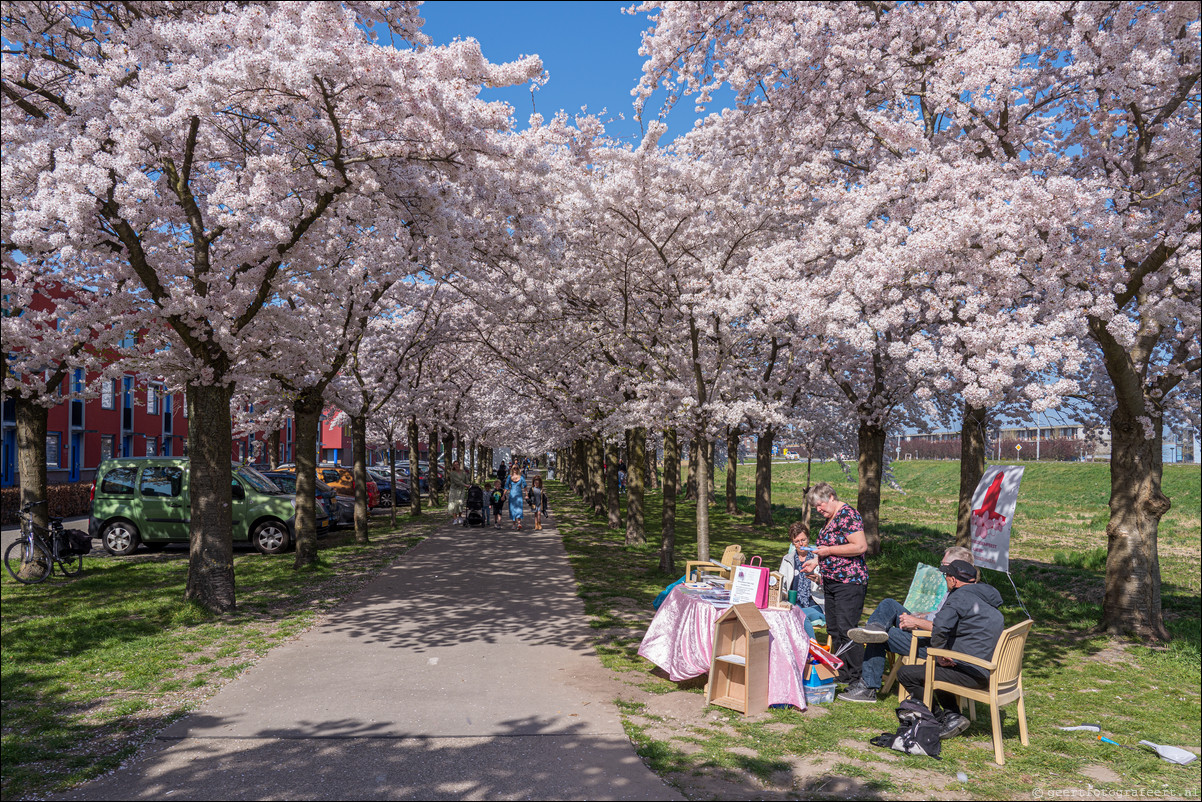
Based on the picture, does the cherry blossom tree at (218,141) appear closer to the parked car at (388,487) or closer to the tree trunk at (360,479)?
the tree trunk at (360,479)

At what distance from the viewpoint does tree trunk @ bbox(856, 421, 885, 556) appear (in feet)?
53.9

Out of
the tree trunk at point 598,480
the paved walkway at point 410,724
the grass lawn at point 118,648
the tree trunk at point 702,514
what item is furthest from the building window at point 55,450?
the tree trunk at point 702,514

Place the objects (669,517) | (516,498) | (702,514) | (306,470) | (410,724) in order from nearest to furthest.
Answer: (410,724) < (702,514) < (669,517) < (306,470) < (516,498)

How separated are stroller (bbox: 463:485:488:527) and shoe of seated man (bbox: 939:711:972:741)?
59.7ft

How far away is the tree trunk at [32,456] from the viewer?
1272 cm

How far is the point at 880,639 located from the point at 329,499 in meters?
16.3

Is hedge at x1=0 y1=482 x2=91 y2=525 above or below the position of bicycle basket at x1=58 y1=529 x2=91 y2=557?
below

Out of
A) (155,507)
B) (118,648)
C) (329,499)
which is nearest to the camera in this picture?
(118,648)

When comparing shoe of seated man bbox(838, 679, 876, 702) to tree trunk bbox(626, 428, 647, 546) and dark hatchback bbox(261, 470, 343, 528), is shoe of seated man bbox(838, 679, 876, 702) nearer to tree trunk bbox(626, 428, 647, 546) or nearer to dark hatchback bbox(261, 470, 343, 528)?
tree trunk bbox(626, 428, 647, 546)

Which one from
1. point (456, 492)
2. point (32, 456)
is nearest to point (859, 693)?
point (32, 456)

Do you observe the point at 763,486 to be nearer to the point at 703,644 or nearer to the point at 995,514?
the point at 995,514

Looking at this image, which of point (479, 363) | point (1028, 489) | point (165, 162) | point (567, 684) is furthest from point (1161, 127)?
point (1028, 489)

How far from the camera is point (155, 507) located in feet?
52.4

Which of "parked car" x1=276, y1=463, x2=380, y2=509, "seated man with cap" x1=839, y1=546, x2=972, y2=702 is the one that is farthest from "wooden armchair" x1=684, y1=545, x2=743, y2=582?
"parked car" x1=276, y1=463, x2=380, y2=509
